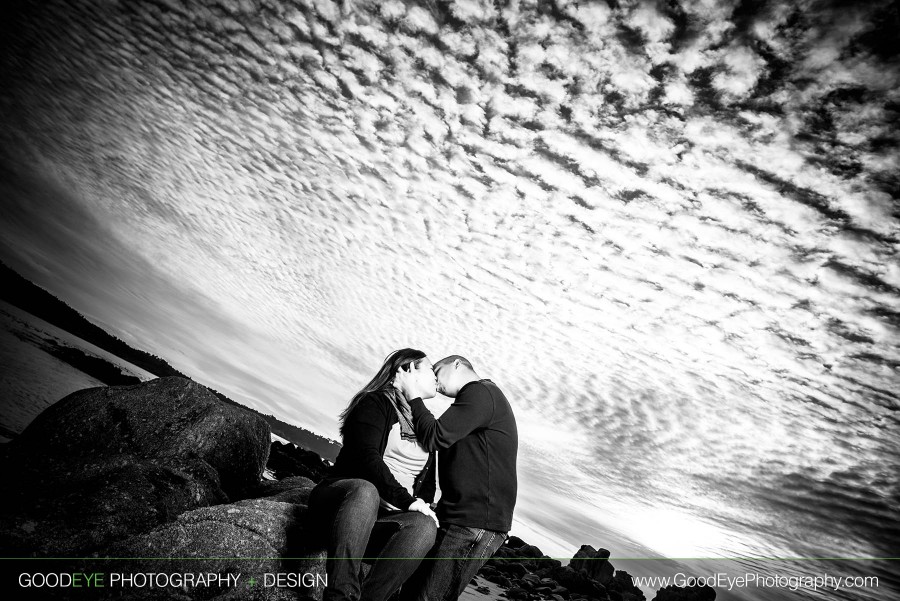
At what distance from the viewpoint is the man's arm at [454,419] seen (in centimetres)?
303

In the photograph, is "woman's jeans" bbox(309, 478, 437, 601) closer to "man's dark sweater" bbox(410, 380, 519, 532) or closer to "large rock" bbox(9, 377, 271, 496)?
"man's dark sweater" bbox(410, 380, 519, 532)

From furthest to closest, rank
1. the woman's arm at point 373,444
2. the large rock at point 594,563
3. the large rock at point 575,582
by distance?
1. the large rock at point 594,563
2. the large rock at point 575,582
3. the woman's arm at point 373,444

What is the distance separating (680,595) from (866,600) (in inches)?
340

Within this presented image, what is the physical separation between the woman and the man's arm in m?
0.37

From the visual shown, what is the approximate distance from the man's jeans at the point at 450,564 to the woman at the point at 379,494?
12cm

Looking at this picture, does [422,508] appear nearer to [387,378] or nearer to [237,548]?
[387,378]

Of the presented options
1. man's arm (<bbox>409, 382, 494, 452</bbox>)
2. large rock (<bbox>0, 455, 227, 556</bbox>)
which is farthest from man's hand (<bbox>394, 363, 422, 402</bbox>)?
large rock (<bbox>0, 455, 227, 556</bbox>)

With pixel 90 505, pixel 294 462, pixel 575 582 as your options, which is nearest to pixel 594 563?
pixel 575 582

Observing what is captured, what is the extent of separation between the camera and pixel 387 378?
3.58 meters

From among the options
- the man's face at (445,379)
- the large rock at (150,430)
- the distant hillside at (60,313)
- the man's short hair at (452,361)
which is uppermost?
the man's short hair at (452,361)

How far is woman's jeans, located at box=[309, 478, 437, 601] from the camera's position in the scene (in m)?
2.73

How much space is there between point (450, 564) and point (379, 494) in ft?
2.58

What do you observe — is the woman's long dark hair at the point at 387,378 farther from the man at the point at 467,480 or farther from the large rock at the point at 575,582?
the large rock at the point at 575,582

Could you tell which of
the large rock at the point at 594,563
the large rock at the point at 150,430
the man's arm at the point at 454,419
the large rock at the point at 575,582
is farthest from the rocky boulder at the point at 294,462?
the large rock at the point at 594,563
